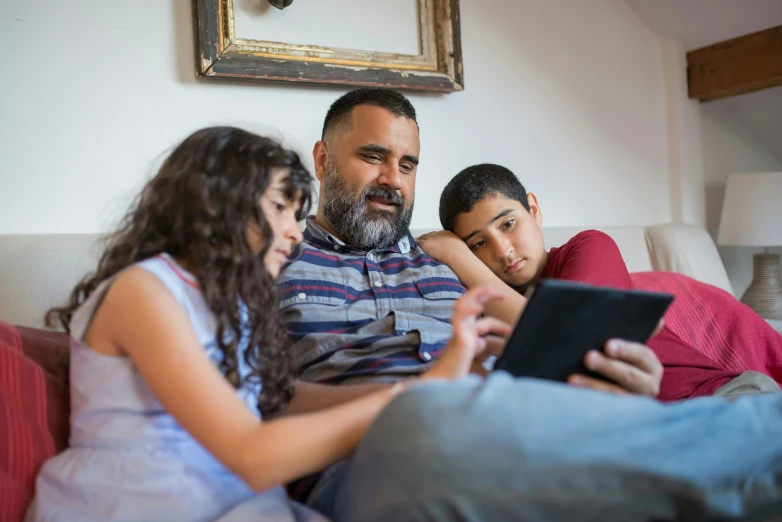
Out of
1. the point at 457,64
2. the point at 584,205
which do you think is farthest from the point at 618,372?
the point at 584,205

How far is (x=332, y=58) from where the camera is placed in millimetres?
1959

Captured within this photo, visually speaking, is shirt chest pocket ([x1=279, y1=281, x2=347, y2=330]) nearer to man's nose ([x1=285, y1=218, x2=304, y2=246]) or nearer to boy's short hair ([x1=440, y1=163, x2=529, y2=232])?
man's nose ([x1=285, y1=218, x2=304, y2=246])

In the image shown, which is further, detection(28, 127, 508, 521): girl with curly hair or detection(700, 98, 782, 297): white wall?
detection(700, 98, 782, 297): white wall

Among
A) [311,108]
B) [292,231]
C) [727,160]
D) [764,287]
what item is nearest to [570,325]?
[292,231]

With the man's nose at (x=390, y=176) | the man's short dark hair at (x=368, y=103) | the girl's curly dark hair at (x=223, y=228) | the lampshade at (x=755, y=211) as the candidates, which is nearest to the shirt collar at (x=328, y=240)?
the man's nose at (x=390, y=176)

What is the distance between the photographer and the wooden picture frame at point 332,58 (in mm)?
1771

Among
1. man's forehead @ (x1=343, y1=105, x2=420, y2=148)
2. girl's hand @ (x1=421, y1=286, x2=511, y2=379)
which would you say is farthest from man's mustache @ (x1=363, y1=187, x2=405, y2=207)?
girl's hand @ (x1=421, y1=286, x2=511, y2=379)

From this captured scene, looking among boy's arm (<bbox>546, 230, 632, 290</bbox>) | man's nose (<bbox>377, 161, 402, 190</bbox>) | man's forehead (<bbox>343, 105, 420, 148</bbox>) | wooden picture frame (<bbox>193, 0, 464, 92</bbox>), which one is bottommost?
A: boy's arm (<bbox>546, 230, 632, 290</bbox>)

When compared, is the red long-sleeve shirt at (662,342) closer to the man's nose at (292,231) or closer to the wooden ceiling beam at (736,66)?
the man's nose at (292,231)

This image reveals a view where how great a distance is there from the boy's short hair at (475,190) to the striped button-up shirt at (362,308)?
198 mm

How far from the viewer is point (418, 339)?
4.00ft

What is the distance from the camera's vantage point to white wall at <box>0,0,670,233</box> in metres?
1.61

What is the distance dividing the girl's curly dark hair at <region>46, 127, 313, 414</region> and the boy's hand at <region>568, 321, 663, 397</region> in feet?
1.55

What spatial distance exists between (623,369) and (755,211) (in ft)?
6.86
